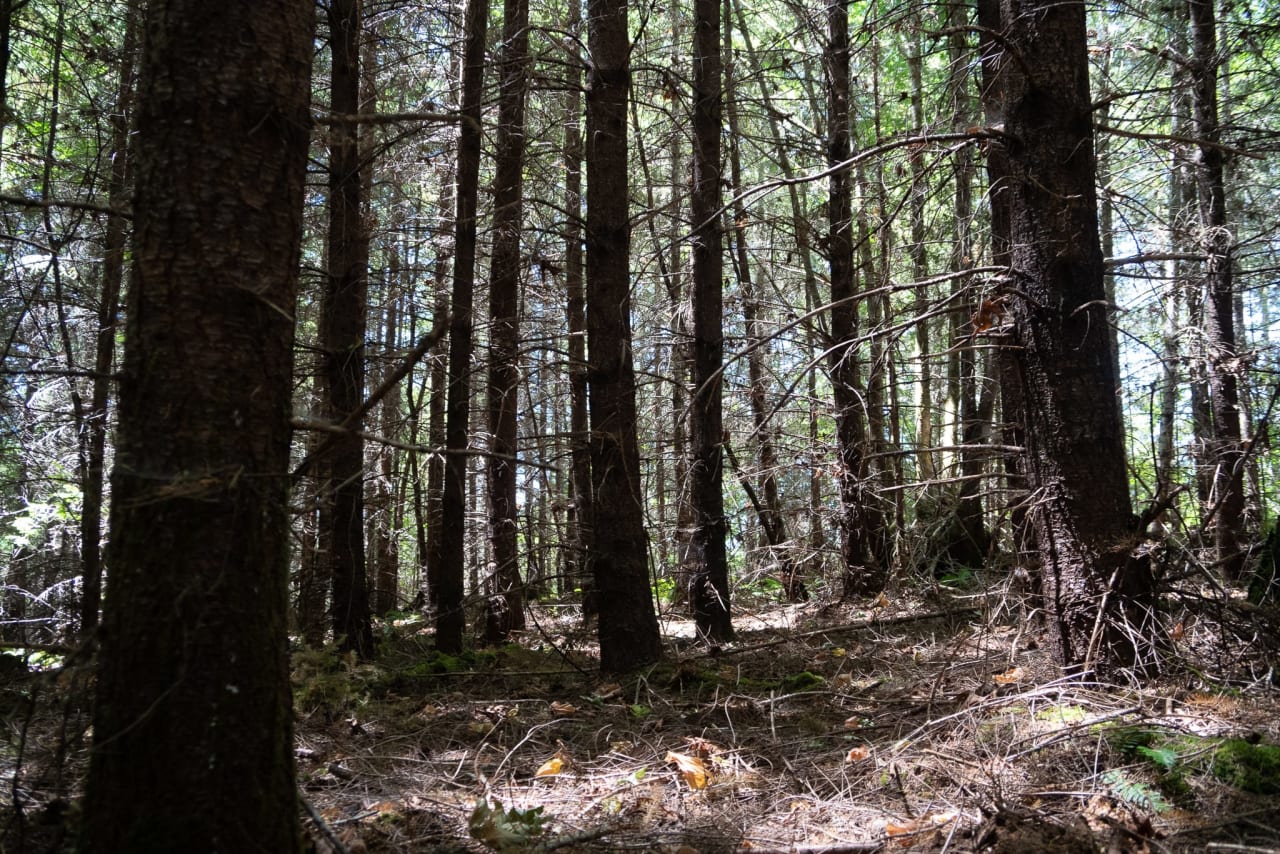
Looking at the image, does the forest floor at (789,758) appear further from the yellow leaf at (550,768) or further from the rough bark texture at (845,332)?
the rough bark texture at (845,332)

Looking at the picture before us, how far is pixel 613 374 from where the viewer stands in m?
6.00

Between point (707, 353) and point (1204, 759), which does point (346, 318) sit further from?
point (1204, 759)

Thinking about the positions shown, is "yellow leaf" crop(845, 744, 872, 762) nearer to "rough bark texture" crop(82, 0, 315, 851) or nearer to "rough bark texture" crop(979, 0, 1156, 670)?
"rough bark texture" crop(979, 0, 1156, 670)

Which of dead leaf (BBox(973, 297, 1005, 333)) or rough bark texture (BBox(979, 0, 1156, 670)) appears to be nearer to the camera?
rough bark texture (BBox(979, 0, 1156, 670))

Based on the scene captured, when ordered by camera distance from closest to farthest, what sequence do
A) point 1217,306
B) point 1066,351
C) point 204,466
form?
point 204,466
point 1066,351
point 1217,306

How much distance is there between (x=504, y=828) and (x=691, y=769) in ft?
3.50

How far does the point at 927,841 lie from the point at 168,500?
9.72 ft

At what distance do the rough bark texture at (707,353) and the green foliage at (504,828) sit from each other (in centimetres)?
452

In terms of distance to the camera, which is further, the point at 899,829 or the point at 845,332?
the point at 845,332

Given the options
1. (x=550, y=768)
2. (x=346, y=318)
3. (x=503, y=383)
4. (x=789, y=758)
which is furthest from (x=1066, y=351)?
(x=503, y=383)

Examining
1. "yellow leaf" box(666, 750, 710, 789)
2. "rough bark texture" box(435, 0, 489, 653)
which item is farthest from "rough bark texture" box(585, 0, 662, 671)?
"yellow leaf" box(666, 750, 710, 789)

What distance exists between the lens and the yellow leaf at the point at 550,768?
4.10 m

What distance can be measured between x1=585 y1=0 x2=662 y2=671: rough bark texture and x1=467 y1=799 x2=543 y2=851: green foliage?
2529mm

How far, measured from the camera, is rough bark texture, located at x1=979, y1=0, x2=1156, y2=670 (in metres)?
4.23
